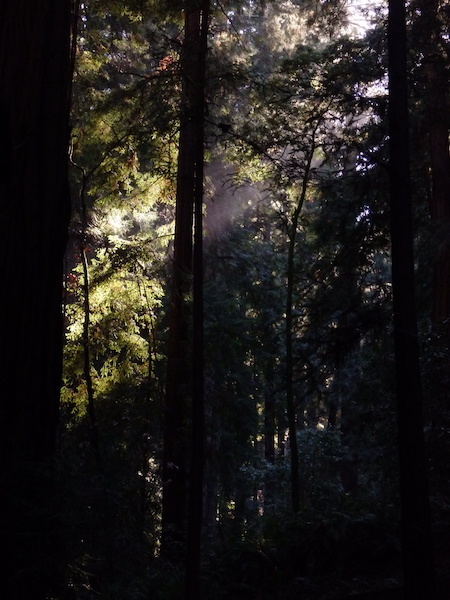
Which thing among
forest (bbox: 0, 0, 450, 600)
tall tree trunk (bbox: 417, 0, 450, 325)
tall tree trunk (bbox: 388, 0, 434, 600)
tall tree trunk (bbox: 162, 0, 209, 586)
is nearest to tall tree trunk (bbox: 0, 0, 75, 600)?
forest (bbox: 0, 0, 450, 600)

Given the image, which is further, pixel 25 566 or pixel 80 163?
pixel 80 163

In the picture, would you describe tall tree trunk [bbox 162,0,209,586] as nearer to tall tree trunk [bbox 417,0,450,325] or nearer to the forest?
the forest

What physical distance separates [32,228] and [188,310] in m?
7.20

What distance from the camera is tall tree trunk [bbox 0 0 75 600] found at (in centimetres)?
427

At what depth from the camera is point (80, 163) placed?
1406 cm

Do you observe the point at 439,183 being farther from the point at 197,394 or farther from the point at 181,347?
the point at 197,394

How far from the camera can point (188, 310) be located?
460 inches

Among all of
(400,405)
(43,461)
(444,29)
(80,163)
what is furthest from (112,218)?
(43,461)

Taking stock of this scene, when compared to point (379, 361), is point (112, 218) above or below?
above

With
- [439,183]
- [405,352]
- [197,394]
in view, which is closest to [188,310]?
[197,394]

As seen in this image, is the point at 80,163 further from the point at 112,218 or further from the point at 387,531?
the point at 387,531

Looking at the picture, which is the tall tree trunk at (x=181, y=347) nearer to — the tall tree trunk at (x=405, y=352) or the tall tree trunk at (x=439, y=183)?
the tall tree trunk at (x=405, y=352)

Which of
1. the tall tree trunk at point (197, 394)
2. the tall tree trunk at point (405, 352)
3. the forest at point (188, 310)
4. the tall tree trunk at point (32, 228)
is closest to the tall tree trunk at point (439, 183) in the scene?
the forest at point (188, 310)

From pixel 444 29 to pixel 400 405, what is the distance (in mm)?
6865
